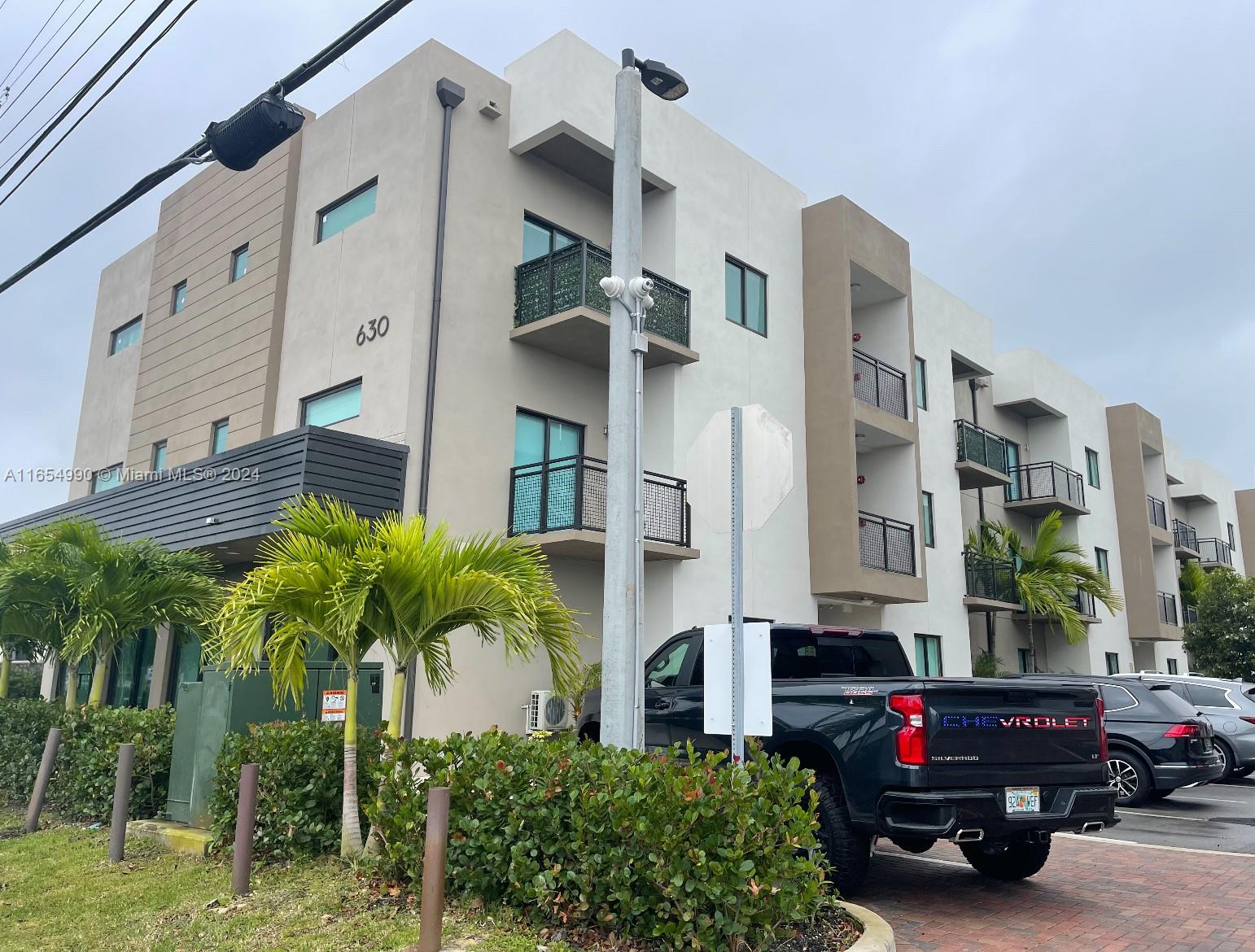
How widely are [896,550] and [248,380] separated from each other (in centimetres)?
1241

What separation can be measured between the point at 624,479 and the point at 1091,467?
28541mm

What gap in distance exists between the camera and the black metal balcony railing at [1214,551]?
42.4 m

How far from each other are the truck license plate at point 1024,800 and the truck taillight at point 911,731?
67 cm

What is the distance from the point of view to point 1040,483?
28.2 m

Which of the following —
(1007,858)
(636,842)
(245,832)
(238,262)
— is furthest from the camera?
(238,262)


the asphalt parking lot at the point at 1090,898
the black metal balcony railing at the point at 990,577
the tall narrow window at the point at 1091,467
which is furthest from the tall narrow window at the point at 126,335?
the tall narrow window at the point at 1091,467

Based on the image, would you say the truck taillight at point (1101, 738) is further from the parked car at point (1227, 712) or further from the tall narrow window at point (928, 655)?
the tall narrow window at point (928, 655)

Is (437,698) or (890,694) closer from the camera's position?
(890,694)

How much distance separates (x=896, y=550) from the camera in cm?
1914

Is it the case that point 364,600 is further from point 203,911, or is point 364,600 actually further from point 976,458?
point 976,458

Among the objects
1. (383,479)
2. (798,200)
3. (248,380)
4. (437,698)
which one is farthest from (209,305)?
(798,200)

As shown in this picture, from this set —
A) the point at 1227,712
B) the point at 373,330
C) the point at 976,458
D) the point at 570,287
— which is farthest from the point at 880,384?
the point at 373,330

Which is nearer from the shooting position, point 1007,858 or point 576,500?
point 1007,858

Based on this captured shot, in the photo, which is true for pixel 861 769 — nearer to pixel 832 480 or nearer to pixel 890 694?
pixel 890 694
